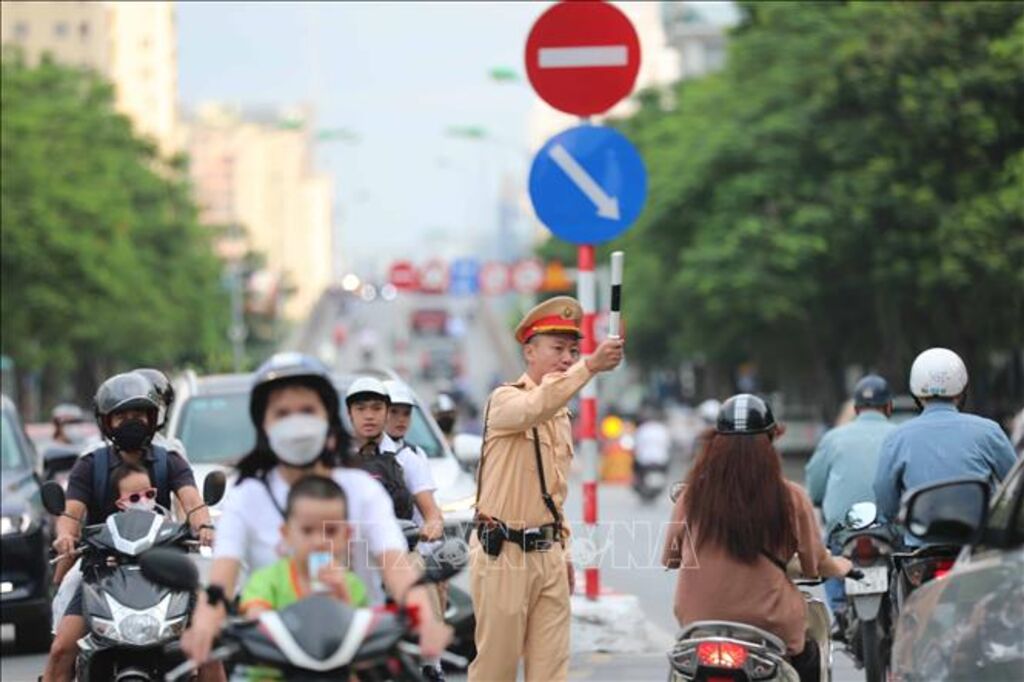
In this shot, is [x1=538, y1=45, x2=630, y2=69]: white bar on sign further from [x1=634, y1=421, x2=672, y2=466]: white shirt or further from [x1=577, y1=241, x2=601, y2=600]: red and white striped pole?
[x1=634, y1=421, x2=672, y2=466]: white shirt

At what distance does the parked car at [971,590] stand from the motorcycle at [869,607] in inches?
81.5

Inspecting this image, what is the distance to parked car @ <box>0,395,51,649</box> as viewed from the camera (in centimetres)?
1741

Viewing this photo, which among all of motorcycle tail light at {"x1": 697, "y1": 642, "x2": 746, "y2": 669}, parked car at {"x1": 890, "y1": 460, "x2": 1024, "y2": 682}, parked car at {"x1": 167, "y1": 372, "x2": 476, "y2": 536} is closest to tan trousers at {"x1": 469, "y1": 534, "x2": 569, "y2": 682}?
motorcycle tail light at {"x1": 697, "y1": 642, "x2": 746, "y2": 669}

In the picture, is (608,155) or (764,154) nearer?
(608,155)

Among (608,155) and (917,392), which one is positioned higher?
(608,155)

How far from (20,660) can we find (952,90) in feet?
92.6

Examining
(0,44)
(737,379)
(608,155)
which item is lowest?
(737,379)

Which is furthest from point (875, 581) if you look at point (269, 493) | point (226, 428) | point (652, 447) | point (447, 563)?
point (652, 447)

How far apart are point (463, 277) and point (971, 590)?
95805mm

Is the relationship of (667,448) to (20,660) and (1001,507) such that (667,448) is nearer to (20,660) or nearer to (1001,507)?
(20,660)

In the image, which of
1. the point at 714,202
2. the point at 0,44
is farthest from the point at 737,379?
the point at 0,44

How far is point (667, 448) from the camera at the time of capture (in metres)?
43.6

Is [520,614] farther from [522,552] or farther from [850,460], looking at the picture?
[850,460]

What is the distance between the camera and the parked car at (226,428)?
51.9ft
